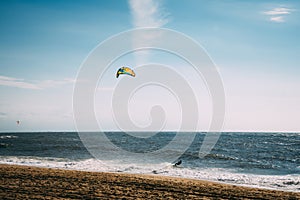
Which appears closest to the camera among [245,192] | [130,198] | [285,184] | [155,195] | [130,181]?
[130,198]

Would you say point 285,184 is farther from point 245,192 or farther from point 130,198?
point 130,198

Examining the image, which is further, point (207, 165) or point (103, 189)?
point (207, 165)

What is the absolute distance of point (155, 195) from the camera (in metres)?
9.69

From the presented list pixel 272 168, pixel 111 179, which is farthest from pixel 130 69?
pixel 272 168

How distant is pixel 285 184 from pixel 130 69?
1104cm

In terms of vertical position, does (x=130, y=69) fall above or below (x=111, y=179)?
above

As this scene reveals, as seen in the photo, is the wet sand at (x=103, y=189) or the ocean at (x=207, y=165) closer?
the wet sand at (x=103, y=189)

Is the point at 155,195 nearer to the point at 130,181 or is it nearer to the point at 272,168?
the point at 130,181

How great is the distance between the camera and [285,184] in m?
14.6

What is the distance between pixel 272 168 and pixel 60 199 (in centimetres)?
1875

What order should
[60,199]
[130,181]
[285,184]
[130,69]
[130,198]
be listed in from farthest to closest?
[130,69], [285,184], [130,181], [130,198], [60,199]

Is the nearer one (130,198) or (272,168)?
(130,198)

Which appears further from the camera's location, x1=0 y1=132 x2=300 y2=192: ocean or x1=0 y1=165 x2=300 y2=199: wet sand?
x1=0 y1=132 x2=300 y2=192: ocean

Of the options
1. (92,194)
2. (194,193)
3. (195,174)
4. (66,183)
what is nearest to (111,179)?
(66,183)
